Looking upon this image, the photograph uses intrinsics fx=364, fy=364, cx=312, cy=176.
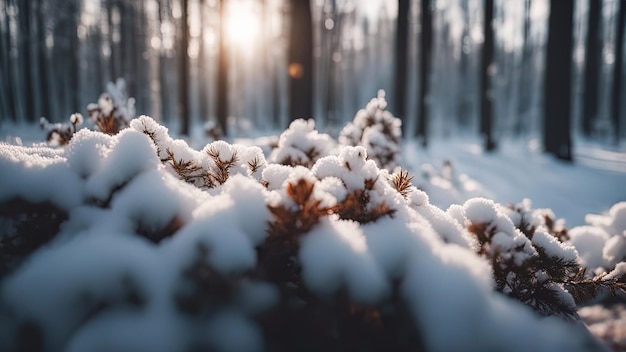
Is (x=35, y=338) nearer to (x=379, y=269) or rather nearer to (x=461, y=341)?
(x=379, y=269)

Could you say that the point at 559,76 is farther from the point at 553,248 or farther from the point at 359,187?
the point at 359,187

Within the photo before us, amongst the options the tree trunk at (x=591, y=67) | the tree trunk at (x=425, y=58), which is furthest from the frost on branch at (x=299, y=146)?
the tree trunk at (x=591, y=67)

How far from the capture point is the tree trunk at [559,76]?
9.80m

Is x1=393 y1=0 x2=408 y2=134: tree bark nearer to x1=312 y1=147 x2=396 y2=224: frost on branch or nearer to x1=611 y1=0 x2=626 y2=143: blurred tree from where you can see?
x1=312 y1=147 x2=396 y2=224: frost on branch

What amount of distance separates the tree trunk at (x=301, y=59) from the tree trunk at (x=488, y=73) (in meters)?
8.30

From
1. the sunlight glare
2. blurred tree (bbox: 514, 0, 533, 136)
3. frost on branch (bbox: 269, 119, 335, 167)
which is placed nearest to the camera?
frost on branch (bbox: 269, 119, 335, 167)

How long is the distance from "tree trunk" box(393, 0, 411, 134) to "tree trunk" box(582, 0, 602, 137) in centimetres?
1167

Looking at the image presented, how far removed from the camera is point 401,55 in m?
11.8

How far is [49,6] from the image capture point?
81.3ft

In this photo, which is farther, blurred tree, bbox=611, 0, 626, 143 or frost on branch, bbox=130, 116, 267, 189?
blurred tree, bbox=611, 0, 626, 143

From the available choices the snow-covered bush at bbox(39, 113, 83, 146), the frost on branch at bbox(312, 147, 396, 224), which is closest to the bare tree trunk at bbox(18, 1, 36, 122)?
the snow-covered bush at bbox(39, 113, 83, 146)

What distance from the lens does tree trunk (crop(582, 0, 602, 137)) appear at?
17.3 meters

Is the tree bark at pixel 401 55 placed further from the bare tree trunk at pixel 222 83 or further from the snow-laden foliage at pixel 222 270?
the snow-laden foliage at pixel 222 270

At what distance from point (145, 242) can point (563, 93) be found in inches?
460
